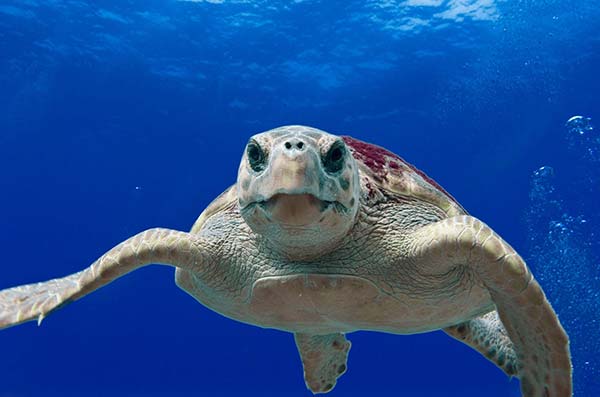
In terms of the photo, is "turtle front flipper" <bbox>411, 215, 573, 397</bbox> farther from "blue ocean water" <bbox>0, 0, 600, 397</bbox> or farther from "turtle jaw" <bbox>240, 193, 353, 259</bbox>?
"blue ocean water" <bbox>0, 0, 600, 397</bbox>

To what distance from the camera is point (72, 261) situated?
138ft

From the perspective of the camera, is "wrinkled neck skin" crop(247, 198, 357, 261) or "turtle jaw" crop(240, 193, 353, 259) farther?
"wrinkled neck skin" crop(247, 198, 357, 261)

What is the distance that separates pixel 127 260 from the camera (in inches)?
110

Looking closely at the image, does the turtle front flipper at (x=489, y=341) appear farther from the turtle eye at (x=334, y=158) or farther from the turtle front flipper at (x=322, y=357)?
the turtle eye at (x=334, y=158)

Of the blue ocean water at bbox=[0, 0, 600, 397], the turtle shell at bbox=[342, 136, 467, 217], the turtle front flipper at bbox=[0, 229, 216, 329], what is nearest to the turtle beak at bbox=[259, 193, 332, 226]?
the turtle shell at bbox=[342, 136, 467, 217]

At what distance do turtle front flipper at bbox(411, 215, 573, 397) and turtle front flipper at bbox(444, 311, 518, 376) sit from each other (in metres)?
0.99

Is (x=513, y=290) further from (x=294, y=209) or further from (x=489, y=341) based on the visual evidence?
(x=489, y=341)

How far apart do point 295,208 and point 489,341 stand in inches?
94.2

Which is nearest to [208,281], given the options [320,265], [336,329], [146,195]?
[320,265]

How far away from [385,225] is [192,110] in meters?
22.5

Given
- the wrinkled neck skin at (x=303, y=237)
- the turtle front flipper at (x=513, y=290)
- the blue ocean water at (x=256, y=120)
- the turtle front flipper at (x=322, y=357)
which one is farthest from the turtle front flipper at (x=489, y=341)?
the blue ocean water at (x=256, y=120)

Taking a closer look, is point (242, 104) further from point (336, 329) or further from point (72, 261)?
point (72, 261)

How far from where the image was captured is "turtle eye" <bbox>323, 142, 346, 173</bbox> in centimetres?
225

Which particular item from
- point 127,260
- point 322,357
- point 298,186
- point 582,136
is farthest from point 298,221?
point 582,136
